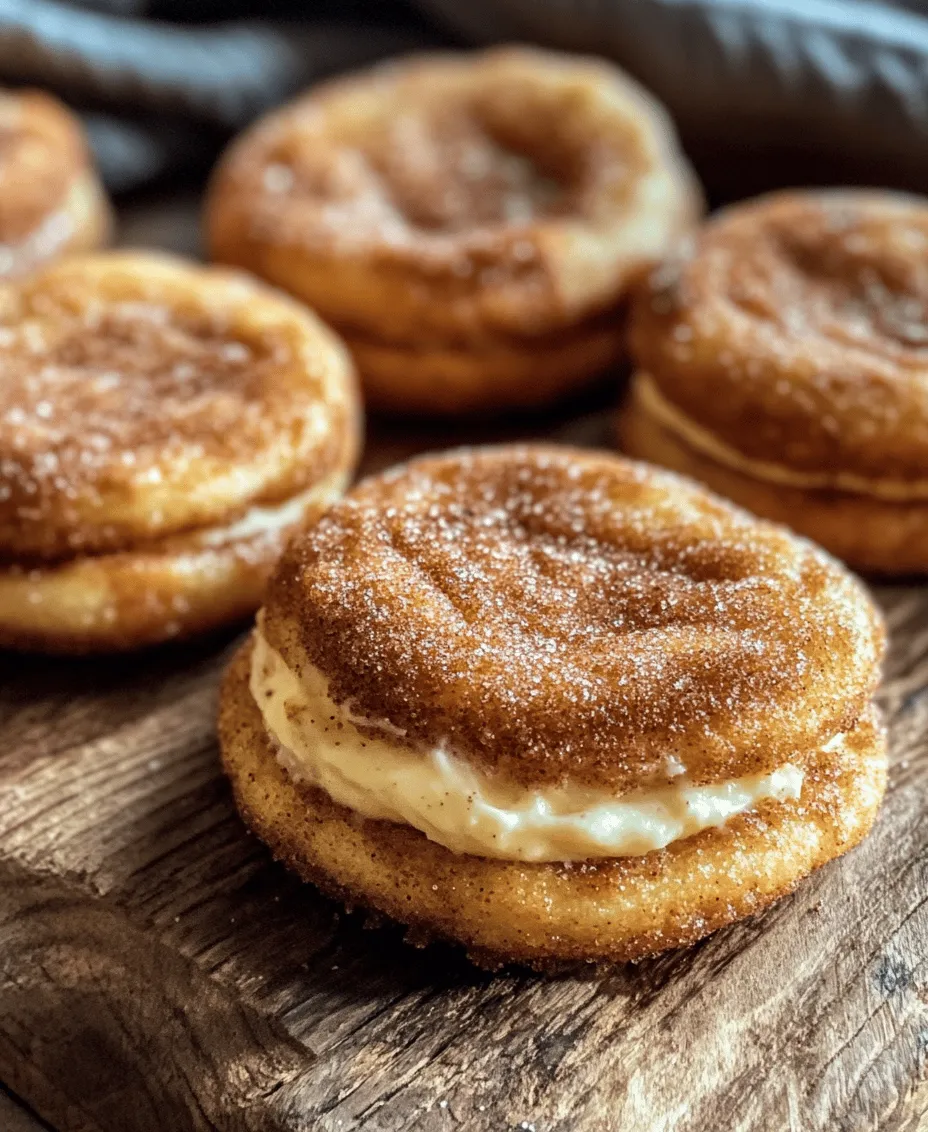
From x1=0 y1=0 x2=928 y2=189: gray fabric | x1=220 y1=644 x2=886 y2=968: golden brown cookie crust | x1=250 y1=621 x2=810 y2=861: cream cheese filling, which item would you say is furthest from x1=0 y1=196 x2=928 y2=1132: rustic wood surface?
x1=0 y1=0 x2=928 y2=189: gray fabric

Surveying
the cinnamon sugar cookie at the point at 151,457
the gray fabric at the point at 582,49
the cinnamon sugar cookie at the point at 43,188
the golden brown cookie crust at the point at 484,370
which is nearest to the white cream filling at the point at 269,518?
the cinnamon sugar cookie at the point at 151,457

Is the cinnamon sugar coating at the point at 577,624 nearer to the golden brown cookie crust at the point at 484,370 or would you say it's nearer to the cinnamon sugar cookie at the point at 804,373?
the cinnamon sugar cookie at the point at 804,373

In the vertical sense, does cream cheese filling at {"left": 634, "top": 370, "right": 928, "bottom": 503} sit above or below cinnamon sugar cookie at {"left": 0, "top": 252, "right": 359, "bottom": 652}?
above

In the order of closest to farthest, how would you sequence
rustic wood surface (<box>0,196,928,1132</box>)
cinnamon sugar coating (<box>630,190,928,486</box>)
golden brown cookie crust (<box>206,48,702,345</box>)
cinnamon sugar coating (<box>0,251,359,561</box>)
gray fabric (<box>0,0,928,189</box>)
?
rustic wood surface (<box>0,196,928,1132</box>) < cinnamon sugar coating (<box>0,251,359,561</box>) < cinnamon sugar coating (<box>630,190,928,486</box>) < golden brown cookie crust (<box>206,48,702,345</box>) < gray fabric (<box>0,0,928,189</box>)

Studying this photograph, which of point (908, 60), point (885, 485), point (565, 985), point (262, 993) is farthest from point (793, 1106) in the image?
point (908, 60)

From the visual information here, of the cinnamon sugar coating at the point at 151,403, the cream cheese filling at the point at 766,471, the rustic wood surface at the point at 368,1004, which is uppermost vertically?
the cream cheese filling at the point at 766,471

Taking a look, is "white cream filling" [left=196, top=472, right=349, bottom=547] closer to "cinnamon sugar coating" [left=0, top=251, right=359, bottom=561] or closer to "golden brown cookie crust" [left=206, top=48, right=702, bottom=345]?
"cinnamon sugar coating" [left=0, top=251, right=359, bottom=561]

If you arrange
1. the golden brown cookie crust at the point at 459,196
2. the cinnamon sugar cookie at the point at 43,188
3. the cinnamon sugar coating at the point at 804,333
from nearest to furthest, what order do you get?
the cinnamon sugar coating at the point at 804,333 < the golden brown cookie crust at the point at 459,196 < the cinnamon sugar cookie at the point at 43,188
